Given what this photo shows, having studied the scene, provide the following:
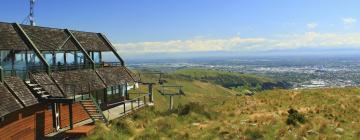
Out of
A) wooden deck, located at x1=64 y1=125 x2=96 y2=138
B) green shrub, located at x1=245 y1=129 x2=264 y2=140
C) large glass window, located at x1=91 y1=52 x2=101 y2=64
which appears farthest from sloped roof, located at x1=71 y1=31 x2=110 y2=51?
green shrub, located at x1=245 y1=129 x2=264 y2=140

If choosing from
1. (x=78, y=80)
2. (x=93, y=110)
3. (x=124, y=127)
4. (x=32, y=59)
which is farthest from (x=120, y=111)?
(x=124, y=127)

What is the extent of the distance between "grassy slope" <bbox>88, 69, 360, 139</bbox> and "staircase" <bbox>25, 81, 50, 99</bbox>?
189 inches

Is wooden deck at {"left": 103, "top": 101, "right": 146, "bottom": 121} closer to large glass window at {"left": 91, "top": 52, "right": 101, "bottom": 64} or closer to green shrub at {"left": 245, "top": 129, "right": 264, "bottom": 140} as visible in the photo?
large glass window at {"left": 91, "top": 52, "right": 101, "bottom": 64}

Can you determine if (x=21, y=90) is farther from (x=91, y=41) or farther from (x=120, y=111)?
(x=91, y=41)

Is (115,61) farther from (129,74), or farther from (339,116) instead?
(339,116)

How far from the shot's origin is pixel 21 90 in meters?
29.0

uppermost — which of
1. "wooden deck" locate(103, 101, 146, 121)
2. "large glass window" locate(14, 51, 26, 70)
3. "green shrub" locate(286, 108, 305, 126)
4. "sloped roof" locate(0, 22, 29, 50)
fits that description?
"sloped roof" locate(0, 22, 29, 50)

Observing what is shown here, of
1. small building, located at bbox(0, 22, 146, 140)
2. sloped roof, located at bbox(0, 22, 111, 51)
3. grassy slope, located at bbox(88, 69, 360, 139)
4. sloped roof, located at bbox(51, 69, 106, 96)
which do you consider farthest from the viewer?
sloped roof, located at bbox(51, 69, 106, 96)

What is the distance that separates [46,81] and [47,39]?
224 inches

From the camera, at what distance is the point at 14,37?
3247 cm

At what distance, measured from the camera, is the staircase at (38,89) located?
3033 centimetres

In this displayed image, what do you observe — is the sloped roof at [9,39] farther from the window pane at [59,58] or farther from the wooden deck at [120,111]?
the wooden deck at [120,111]

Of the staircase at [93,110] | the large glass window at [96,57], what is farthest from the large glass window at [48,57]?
the large glass window at [96,57]

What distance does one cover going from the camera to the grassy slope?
26.6 m
